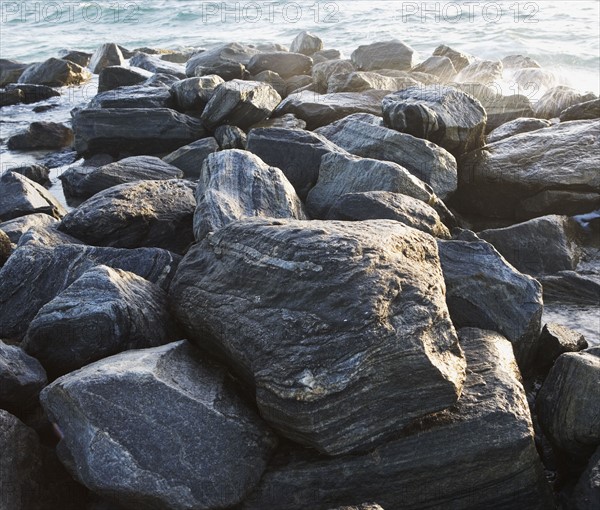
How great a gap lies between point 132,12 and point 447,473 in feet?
98.7

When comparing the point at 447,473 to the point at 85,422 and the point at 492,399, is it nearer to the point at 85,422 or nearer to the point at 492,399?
the point at 492,399

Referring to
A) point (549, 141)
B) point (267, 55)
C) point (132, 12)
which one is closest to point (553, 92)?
point (549, 141)

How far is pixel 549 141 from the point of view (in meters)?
8.21

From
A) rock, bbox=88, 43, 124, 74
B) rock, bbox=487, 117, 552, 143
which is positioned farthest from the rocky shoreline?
rock, bbox=88, 43, 124, 74

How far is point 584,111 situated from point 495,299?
573 centimetres

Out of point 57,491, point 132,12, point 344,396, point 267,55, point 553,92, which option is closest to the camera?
point 344,396

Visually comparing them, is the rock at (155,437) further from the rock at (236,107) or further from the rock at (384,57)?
the rock at (384,57)

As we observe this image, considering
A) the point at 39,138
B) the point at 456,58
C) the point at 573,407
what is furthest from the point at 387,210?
the point at 456,58

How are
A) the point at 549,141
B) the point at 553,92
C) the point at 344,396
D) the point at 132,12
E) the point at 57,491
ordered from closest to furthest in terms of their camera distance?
the point at 344,396 < the point at 57,491 < the point at 549,141 < the point at 553,92 < the point at 132,12

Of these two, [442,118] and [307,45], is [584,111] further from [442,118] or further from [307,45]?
[307,45]

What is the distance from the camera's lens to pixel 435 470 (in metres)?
3.58

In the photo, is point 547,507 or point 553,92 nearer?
point 547,507

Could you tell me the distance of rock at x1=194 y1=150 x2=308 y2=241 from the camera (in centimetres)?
568

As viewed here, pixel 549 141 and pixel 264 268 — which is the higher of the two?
pixel 264 268
